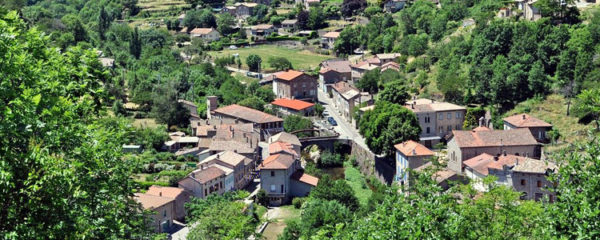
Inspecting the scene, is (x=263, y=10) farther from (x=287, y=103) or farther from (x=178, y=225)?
(x=178, y=225)

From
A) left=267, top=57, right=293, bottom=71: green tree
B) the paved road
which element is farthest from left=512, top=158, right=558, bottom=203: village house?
left=267, top=57, right=293, bottom=71: green tree

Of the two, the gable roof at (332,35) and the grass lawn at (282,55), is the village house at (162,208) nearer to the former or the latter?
the grass lawn at (282,55)

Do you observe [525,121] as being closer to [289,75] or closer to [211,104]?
[211,104]

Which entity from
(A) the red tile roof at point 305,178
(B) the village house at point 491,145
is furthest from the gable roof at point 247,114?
(B) the village house at point 491,145

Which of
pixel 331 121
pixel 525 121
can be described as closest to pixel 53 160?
pixel 525 121

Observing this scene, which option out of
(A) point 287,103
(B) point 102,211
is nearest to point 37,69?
(B) point 102,211

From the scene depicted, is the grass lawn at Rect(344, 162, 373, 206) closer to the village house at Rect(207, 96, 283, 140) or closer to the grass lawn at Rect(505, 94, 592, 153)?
the village house at Rect(207, 96, 283, 140)

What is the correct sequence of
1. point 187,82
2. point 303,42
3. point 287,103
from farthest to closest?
point 303,42 → point 187,82 → point 287,103

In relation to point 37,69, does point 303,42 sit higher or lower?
lower
